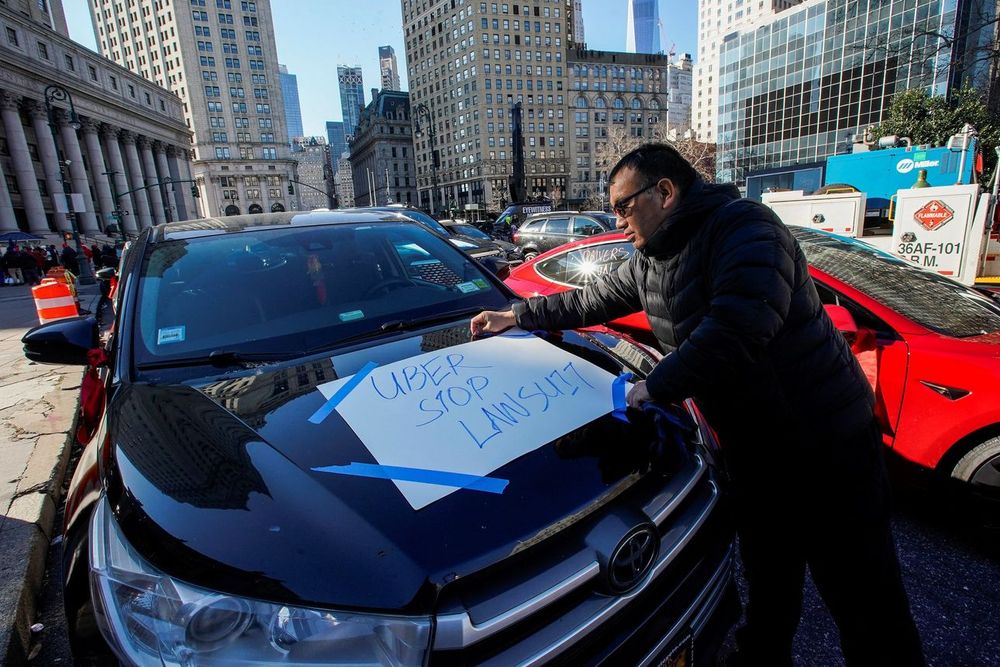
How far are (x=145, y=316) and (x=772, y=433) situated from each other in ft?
7.46

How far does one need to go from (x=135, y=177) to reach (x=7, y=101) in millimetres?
20856

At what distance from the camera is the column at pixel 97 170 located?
47.5m

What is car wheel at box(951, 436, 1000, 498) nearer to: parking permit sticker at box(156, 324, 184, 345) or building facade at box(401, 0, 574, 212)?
parking permit sticker at box(156, 324, 184, 345)

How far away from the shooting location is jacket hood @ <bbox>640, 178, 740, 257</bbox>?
4.95 feet

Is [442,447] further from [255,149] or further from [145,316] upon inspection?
[255,149]

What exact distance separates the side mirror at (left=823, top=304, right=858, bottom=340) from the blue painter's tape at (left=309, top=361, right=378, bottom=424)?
232 cm

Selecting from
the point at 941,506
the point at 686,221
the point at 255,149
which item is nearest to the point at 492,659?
the point at 686,221

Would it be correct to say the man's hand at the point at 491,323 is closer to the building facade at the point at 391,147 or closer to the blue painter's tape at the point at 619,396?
the blue painter's tape at the point at 619,396

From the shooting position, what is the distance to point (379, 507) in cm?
110

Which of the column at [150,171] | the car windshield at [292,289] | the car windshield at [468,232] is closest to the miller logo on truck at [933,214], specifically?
the car windshield at [292,289]

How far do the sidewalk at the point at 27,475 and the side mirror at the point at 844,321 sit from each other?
3836mm

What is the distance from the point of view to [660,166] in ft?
5.16

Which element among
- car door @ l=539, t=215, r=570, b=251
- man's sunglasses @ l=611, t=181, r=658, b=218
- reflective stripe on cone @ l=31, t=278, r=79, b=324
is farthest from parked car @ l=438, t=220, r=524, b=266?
man's sunglasses @ l=611, t=181, r=658, b=218

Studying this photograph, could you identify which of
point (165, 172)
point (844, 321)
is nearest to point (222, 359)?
point (844, 321)
